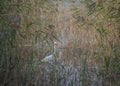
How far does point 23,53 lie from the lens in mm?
3191

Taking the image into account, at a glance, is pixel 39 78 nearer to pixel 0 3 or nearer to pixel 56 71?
pixel 56 71

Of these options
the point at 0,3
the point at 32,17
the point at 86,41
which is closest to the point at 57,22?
the point at 86,41

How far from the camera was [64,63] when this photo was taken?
3.57 m

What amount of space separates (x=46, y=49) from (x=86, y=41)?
21.1 inches

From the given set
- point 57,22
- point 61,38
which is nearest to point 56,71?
point 61,38


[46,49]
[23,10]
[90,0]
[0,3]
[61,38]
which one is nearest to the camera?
[0,3]

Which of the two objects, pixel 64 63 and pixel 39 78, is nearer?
pixel 39 78

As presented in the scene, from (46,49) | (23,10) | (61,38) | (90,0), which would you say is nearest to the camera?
(23,10)

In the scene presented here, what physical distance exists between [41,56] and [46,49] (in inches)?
6.1

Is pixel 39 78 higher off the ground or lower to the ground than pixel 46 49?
lower

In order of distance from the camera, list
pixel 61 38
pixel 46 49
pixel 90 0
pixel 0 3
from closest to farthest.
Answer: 1. pixel 0 3
2. pixel 46 49
3. pixel 90 0
4. pixel 61 38

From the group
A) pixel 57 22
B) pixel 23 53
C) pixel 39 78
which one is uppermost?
pixel 57 22

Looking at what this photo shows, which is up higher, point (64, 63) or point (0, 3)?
point (0, 3)

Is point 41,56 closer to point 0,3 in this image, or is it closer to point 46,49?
point 46,49
